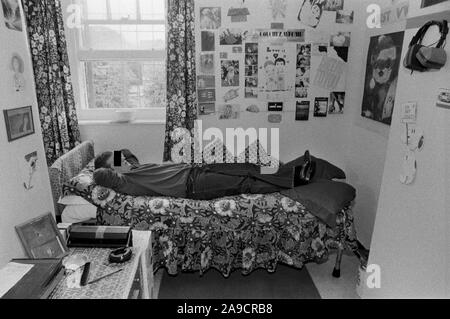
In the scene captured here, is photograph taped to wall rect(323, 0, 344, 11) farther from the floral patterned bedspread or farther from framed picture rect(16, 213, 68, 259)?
framed picture rect(16, 213, 68, 259)

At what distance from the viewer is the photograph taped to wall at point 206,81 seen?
128 inches

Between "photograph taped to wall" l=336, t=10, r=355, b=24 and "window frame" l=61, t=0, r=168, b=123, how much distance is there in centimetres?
161

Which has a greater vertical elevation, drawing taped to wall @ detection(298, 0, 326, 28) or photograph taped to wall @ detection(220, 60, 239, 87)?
drawing taped to wall @ detection(298, 0, 326, 28)

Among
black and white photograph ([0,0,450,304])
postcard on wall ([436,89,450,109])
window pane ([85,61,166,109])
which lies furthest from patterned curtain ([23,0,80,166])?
postcard on wall ([436,89,450,109])

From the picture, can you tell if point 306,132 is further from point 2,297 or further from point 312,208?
point 2,297

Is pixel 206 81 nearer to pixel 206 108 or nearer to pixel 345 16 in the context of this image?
pixel 206 108

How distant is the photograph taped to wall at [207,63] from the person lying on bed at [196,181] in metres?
0.98

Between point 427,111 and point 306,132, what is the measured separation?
75.8 inches

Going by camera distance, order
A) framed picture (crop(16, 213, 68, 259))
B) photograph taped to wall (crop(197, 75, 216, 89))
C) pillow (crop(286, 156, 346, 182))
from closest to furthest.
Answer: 1. framed picture (crop(16, 213, 68, 259))
2. pillow (crop(286, 156, 346, 182))
3. photograph taped to wall (crop(197, 75, 216, 89))

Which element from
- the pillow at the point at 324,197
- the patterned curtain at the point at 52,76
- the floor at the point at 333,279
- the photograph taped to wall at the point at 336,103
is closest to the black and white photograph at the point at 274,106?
the photograph taped to wall at the point at 336,103

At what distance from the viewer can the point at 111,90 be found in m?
3.47

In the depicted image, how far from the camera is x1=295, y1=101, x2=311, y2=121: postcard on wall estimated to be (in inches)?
132

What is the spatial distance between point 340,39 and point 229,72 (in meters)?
1.07
